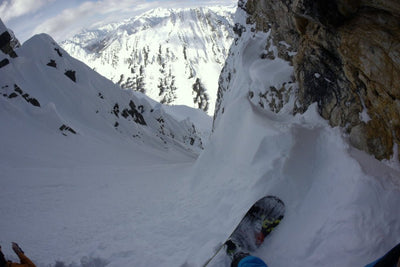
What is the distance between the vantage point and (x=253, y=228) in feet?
16.6

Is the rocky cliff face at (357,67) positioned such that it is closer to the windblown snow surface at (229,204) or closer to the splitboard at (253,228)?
the windblown snow surface at (229,204)

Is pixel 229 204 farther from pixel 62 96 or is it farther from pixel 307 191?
pixel 62 96

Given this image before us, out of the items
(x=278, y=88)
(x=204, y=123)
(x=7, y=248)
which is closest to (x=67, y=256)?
(x=7, y=248)

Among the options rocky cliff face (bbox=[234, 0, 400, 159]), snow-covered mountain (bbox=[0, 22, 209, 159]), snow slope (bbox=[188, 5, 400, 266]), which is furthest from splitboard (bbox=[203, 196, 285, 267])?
snow-covered mountain (bbox=[0, 22, 209, 159])

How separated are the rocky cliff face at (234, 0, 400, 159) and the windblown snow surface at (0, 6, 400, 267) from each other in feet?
1.55

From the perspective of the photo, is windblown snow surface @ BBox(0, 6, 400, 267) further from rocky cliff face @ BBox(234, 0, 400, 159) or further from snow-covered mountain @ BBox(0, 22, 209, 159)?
snow-covered mountain @ BBox(0, 22, 209, 159)

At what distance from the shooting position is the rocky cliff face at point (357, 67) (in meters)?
4.89

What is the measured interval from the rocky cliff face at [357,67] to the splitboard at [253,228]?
2652 millimetres

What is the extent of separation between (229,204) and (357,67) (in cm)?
463

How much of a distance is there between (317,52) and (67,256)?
29.6 feet

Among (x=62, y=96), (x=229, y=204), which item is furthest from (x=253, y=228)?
(x=62, y=96)

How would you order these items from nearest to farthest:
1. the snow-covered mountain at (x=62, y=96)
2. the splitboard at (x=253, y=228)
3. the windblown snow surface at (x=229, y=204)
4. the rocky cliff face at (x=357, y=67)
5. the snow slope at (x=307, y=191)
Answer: the snow slope at (x=307, y=191)
the windblown snow surface at (x=229, y=204)
the splitboard at (x=253, y=228)
the rocky cliff face at (x=357, y=67)
the snow-covered mountain at (x=62, y=96)

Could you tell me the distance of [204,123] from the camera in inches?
3610

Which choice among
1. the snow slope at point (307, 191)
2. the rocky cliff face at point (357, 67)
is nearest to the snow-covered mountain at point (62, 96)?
the snow slope at point (307, 191)
